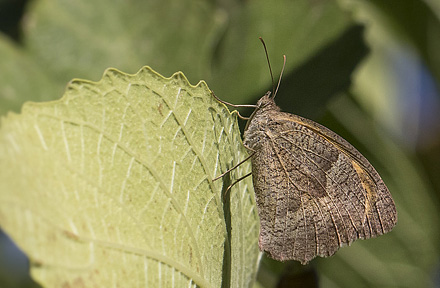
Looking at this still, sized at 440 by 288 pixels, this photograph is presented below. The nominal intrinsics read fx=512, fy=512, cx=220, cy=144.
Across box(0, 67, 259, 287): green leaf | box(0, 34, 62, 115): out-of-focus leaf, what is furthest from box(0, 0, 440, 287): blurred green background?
box(0, 67, 259, 287): green leaf

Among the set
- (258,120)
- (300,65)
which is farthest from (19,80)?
(300,65)

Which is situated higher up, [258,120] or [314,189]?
[258,120]

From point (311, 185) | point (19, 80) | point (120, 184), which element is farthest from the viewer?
point (311, 185)

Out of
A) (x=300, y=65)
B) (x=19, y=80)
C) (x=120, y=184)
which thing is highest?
(x=300, y=65)

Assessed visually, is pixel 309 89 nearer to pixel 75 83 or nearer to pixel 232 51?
pixel 232 51

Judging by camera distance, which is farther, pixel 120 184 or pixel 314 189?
pixel 314 189

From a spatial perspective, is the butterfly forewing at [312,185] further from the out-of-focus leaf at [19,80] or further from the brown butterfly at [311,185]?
the out-of-focus leaf at [19,80]

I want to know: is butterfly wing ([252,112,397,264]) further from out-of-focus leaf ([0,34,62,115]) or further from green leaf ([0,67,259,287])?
out-of-focus leaf ([0,34,62,115])

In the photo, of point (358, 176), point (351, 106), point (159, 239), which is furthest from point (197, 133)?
point (351, 106)

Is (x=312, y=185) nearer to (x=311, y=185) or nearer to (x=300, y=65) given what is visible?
(x=311, y=185)
